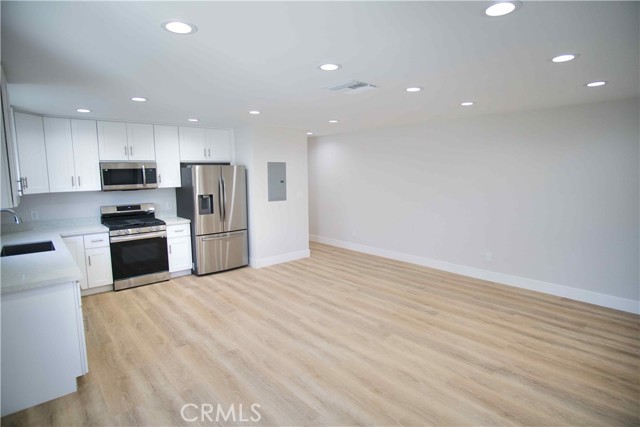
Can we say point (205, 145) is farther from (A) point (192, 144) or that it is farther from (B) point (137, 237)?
(B) point (137, 237)

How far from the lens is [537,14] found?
1706 millimetres

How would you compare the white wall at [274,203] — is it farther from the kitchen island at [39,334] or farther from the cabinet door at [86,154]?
the kitchen island at [39,334]

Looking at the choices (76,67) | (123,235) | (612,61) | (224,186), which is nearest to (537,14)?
(612,61)

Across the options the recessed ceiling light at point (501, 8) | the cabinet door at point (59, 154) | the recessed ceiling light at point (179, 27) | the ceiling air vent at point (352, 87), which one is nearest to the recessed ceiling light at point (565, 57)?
the recessed ceiling light at point (501, 8)

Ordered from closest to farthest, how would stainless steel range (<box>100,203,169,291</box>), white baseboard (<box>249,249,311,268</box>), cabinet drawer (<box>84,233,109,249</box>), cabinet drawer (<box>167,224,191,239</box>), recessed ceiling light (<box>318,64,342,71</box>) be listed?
recessed ceiling light (<box>318,64,342,71</box>), cabinet drawer (<box>84,233,109,249</box>), stainless steel range (<box>100,203,169,291</box>), cabinet drawer (<box>167,224,191,239</box>), white baseboard (<box>249,249,311,268</box>)

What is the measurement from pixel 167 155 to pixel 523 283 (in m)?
5.56

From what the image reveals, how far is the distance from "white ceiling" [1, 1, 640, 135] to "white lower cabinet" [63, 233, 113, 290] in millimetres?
1667

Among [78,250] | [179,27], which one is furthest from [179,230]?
[179,27]

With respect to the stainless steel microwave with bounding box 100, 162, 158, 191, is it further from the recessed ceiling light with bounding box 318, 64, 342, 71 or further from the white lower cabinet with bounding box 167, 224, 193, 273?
the recessed ceiling light with bounding box 318, 64, 342, 71

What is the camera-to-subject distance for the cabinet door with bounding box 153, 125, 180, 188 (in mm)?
5203

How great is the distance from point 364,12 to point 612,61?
2.04 metres

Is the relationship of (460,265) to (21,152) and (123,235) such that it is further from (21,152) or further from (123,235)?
(21,152)

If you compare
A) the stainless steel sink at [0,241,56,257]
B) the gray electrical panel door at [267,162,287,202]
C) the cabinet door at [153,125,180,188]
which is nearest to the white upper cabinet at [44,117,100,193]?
the cabinet door at [153,125,180,188]

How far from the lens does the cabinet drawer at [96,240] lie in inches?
174
